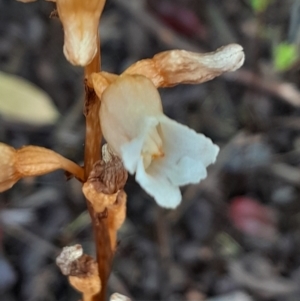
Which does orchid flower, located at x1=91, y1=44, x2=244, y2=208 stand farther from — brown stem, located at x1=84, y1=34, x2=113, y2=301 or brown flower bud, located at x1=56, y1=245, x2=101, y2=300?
brown flower bud, located at x1=56, y1=245, x2=101, y2=300

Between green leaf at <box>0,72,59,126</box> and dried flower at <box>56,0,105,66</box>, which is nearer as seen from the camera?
dried flower at <box>56,0,105,66</box>

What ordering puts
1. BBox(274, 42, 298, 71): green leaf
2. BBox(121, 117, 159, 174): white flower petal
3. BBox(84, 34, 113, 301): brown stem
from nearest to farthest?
BBox(121, 117, 159, 174): white flower petal, BBox(84, 34, 113, 301): brown stem, BBox(274, 42, 298, 71): green leaf

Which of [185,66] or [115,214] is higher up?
[185,66]

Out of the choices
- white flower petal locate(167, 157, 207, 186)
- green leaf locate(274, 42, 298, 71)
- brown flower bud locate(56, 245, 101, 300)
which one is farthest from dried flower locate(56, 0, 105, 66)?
green leaf locate(274, 42, 298, 71)

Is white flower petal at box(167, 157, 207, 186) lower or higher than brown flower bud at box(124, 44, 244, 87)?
lower

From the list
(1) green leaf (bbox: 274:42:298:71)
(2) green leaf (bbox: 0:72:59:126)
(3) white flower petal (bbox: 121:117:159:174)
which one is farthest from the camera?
(1) green leaf (bbox: 274:42:298:71)

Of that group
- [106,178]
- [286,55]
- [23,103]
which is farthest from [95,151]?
[286,55]

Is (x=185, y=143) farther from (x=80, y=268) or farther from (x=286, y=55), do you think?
(x=286, y=55)
